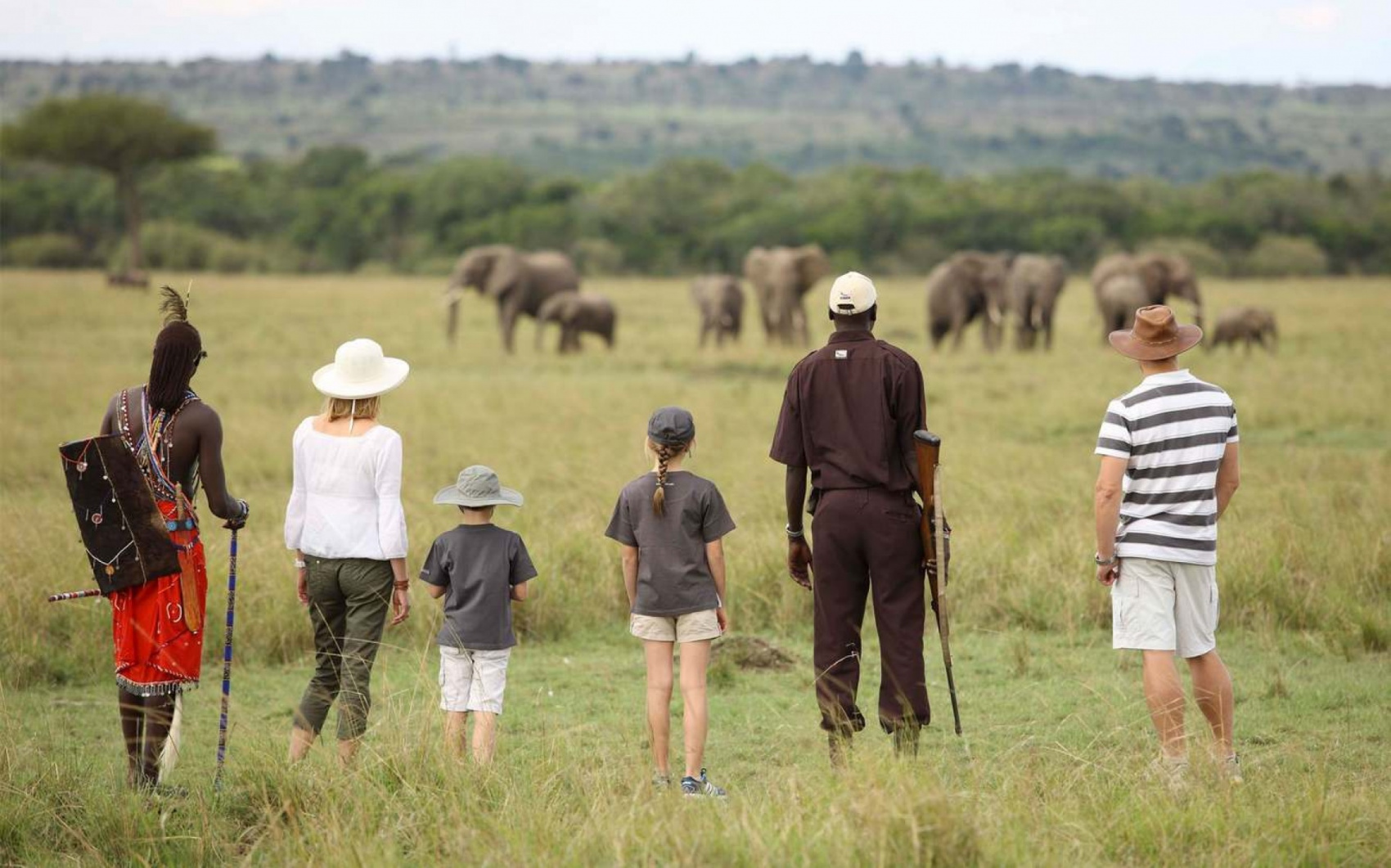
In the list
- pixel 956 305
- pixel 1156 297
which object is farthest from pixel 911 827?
pixel 1156 297

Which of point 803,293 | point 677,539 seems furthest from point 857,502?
point 803,293

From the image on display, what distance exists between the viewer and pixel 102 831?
528 centimetres

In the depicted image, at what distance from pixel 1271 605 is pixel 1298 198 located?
228 ft

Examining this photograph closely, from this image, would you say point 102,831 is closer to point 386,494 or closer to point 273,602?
point 386,494

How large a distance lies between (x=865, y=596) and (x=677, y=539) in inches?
29.4

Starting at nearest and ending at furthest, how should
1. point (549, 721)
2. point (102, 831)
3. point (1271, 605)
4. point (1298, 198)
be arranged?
point (102, 831)
point (549, 721)
point (1271, 605)
point (1298, 198)

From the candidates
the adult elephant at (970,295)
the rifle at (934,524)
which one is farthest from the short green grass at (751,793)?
the adult elephant at (970,295)

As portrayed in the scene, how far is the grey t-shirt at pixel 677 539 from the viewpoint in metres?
5.81

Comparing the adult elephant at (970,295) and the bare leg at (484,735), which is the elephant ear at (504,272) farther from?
the bare leg at (484,735)

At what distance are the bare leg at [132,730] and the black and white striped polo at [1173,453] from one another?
3.65 m

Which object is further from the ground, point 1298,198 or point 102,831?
point 1298,198

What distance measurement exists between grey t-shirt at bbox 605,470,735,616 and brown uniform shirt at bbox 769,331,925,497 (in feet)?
1.22

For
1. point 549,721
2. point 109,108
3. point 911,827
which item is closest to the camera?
point 911,827

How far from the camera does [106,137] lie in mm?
56188
